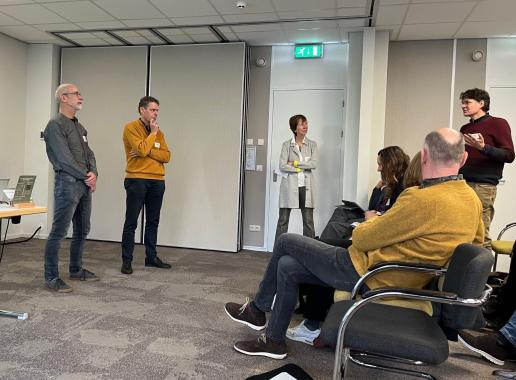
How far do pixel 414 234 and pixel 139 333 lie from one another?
1719mm

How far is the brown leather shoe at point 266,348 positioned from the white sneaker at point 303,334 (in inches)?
9.8

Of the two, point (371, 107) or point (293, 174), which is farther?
point (371, 107)

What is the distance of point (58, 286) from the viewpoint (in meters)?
3.18

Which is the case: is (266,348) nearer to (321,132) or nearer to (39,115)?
(321,132)

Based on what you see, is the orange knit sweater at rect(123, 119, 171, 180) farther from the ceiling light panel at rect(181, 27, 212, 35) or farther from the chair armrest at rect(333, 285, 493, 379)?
the chair armrest at rect(333, 285, 493, 379)

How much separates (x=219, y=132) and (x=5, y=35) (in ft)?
10.1

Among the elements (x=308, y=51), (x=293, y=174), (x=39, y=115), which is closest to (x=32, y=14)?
(x=39, y=115)

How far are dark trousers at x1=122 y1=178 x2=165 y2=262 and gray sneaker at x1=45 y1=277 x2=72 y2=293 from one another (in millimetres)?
725

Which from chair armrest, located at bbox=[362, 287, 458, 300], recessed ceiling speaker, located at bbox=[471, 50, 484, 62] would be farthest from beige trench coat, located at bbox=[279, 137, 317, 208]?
chair armrest, located at bbox=[362, 287, 458, 300]

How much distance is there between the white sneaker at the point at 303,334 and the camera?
236cm

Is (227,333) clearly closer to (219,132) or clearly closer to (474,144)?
(474,144)

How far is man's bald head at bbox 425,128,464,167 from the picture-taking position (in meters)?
1.65

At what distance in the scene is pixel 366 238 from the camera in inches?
67.2

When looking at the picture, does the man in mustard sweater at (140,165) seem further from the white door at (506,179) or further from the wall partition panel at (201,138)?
the white door at (506,179)
